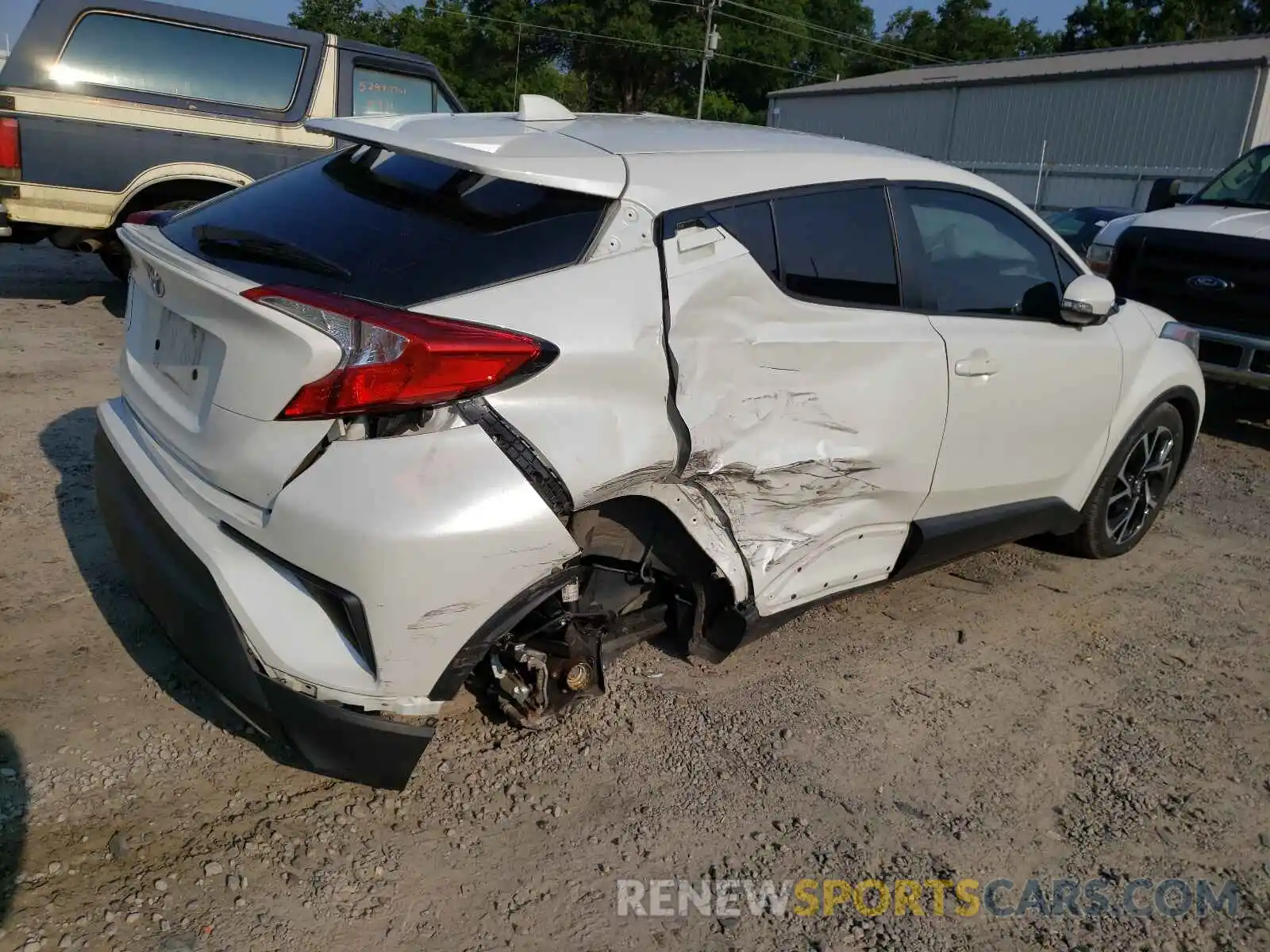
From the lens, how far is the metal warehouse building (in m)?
26.7

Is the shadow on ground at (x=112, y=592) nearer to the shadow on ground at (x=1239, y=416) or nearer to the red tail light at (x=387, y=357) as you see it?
the red tail light at (x=387, y=357)

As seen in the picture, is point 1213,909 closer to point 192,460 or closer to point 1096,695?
point 1096,695

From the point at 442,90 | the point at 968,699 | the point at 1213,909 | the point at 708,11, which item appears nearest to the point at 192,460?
the point at 968,699

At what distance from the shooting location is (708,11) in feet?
147

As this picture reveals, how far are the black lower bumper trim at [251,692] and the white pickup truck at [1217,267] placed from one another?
20.5 feet

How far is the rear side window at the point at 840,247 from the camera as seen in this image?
3.02 m

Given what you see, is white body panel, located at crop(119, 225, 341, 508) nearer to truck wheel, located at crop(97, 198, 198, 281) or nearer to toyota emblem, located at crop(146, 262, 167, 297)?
toyota emblem, located at crop(146, 262, 167, 297)

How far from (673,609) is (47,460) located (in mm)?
3304

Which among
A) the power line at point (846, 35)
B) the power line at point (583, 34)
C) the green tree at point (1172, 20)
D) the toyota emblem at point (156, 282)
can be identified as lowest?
the toyota emblem at point (156, 282)

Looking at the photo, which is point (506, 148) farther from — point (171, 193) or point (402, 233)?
point (171, 193)

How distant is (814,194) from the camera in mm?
3125

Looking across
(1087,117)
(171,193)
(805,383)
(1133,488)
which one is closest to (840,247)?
(805,383)

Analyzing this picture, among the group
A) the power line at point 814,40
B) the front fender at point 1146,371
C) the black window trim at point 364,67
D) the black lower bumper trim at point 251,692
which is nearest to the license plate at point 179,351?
the black lower bumper trim at point 251,692

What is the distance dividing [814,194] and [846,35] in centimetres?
6160
